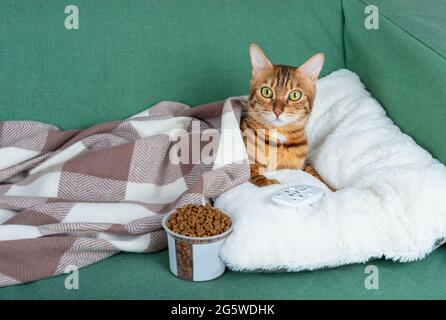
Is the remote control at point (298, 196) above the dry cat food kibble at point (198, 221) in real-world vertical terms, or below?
above

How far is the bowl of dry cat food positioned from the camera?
3.64ft

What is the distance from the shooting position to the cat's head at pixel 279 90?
1442 millimetres

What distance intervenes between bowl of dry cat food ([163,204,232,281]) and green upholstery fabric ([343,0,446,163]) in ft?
1.75

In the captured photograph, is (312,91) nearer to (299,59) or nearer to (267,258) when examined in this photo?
(299,59)

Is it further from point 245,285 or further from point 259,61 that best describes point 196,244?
point 259,61

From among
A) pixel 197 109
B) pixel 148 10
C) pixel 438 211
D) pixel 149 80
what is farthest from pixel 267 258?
pixel 148 10

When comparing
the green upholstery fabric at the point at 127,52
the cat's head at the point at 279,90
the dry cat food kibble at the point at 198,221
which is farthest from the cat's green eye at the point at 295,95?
the dry cat food kibble at the point at 198,221

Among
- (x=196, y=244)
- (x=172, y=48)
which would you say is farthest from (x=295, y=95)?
(x=196, y=244)

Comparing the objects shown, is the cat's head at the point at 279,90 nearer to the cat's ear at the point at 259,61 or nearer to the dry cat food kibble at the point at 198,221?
the cat's ear at the point at 259,61

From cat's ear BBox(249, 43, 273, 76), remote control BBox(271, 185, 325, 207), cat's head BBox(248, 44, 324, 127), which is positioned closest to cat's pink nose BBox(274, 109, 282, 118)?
cat's head BBox(248, 44, 324, 127)

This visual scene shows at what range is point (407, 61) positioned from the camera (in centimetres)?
141

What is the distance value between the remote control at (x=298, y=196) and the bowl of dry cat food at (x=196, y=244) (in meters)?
0.12

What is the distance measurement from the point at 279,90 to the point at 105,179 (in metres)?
0.47

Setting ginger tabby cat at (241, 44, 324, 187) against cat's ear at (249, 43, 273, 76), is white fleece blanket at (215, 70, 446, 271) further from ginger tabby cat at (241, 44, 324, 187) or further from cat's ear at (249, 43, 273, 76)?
cat's ear at (249, 43, 273, 76)
